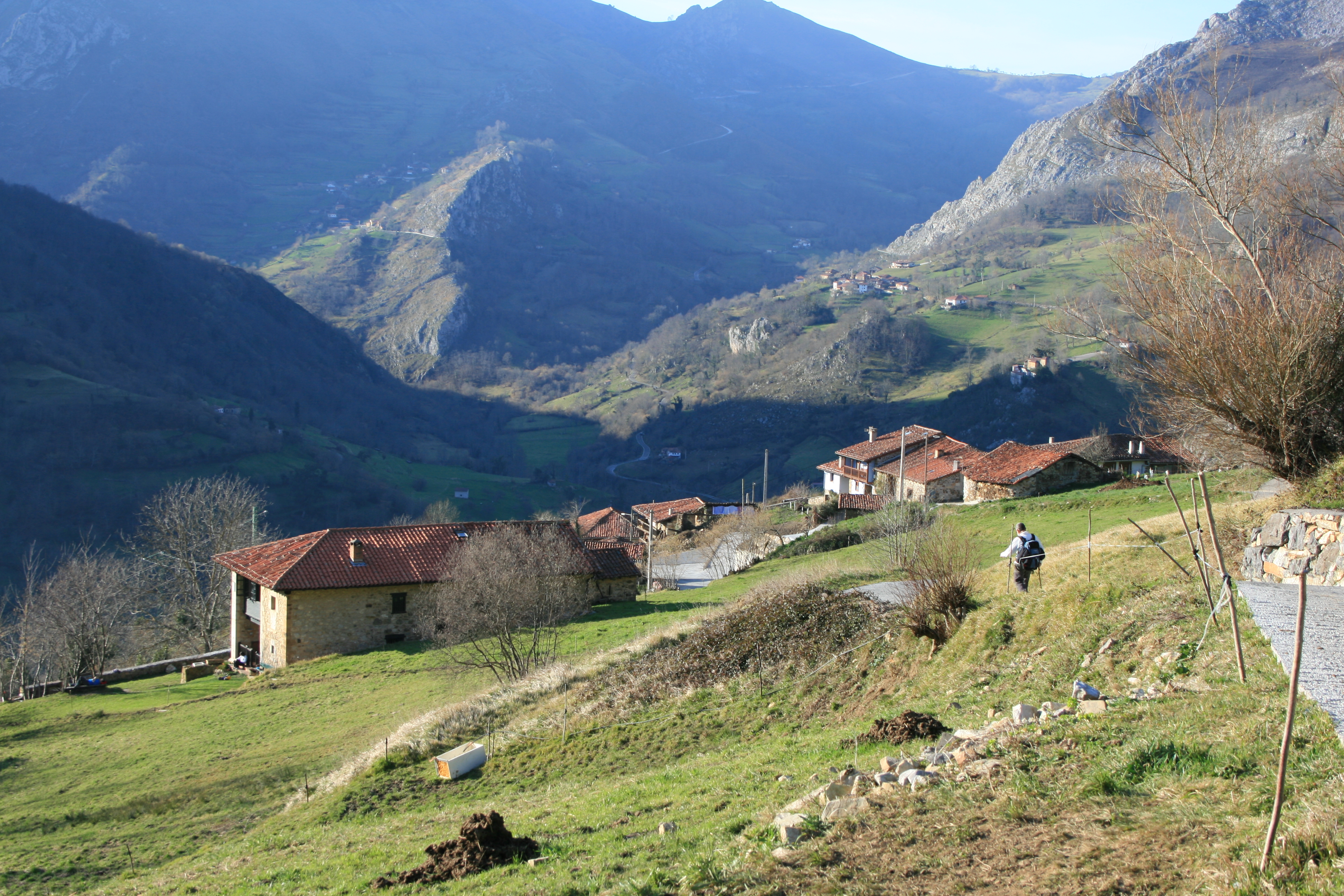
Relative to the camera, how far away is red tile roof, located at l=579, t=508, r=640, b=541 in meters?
67.3

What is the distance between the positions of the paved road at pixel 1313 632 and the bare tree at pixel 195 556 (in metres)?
51.0

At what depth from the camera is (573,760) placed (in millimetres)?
16094

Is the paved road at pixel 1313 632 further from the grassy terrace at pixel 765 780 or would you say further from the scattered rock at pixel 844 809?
the scattered rock at pixel 844 809

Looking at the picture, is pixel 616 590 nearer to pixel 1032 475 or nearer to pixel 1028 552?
pixel 1032 475

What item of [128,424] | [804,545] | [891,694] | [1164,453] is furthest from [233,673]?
[128,424]

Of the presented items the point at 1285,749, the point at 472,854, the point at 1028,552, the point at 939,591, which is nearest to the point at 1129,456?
the point at 1028,552

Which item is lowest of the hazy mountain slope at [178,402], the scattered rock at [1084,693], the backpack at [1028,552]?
the scattered rock at [1084,693]

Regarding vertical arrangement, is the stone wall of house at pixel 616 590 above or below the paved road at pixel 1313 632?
below

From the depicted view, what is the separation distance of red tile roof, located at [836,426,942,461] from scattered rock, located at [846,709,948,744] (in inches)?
2206

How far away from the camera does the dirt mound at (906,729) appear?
1036 cm

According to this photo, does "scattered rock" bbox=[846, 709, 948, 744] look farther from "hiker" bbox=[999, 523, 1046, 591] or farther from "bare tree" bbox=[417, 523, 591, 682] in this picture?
"bare tree" bbox=[417, 523, 591, 682]

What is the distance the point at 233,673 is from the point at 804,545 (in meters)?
28.3

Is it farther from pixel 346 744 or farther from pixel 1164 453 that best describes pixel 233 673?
pixel 1164 453

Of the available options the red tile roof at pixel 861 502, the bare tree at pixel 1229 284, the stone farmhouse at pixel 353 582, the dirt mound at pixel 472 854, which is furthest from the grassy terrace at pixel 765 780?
the red tile roof at pixel 861 502
